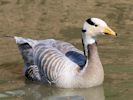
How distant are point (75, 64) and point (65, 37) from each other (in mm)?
2978

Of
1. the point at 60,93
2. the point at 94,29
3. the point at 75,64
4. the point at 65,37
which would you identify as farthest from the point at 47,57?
the point at 65,37

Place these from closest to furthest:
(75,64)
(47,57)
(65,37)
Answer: (75,64) < (47,57) < (65,37)

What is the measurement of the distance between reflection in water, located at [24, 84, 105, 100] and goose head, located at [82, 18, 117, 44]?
88 cm

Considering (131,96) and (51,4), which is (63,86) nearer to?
(131,96)

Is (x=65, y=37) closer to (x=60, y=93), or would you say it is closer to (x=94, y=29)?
(x=94, y=29)

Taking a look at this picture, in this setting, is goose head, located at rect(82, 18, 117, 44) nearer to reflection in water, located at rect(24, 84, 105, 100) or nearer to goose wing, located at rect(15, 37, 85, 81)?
goose wing, located at rect(15, 37, 85, 81)

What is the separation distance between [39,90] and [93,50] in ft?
3.98

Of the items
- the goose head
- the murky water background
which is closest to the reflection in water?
the murky water background

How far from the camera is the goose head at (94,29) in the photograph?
10133 millimetres

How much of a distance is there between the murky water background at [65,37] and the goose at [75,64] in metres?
0.16

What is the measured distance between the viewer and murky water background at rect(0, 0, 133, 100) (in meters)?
10.2

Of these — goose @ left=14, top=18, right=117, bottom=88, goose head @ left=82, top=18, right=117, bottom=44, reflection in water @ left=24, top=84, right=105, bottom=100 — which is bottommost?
reflection in water @ left=24, top=84, right=105, bottom=100

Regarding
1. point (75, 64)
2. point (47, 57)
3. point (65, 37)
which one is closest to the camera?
point (75, 64)

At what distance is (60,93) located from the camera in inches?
400
